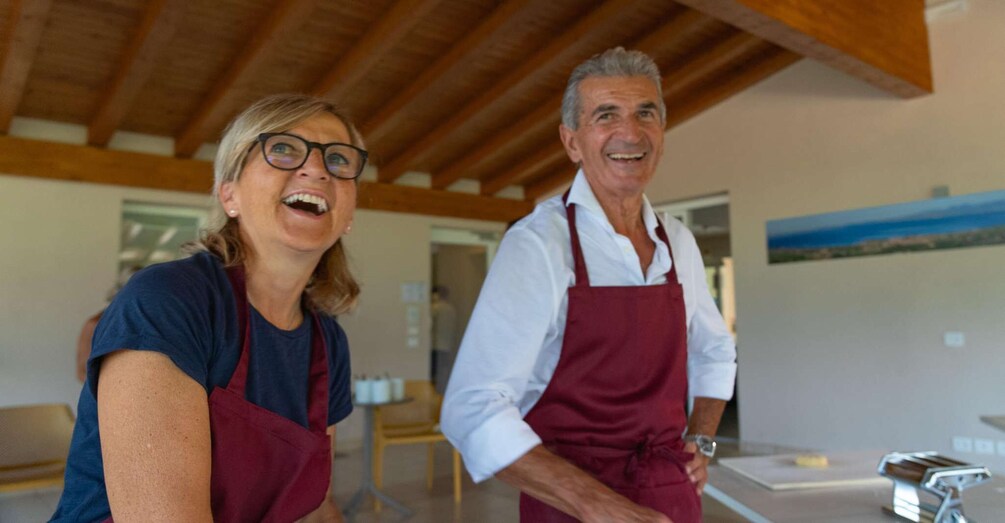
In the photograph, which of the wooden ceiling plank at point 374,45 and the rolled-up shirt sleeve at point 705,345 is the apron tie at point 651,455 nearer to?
the rolled-up shirt sleeve at point 705,345

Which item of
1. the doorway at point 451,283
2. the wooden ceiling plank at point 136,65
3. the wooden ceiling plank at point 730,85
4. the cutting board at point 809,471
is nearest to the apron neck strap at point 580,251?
the cutting board at point 809,471

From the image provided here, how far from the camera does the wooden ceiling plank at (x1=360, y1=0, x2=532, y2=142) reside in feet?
16.1

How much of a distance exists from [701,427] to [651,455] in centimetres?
28

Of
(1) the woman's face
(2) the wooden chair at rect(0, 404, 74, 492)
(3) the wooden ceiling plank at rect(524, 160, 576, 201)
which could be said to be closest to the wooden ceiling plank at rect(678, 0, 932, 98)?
(1) the woman's face

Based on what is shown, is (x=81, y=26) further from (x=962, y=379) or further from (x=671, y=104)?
(x=962, y=379)

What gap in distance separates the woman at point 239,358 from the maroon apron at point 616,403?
1.39 feet

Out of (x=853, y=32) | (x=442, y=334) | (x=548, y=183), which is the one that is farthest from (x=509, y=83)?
(x=442, y=334)

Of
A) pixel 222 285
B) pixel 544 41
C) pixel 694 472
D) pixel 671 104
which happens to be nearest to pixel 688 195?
pixel 671 104

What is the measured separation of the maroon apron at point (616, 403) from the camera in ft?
4.05

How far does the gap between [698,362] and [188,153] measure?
19.3 ft

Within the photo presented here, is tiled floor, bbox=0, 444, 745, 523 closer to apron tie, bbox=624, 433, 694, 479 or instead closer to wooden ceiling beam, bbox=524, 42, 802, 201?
apron tie, bbox=624, 433, 694, 479

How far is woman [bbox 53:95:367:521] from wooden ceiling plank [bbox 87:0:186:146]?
362 cm

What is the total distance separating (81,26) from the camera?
4578mm

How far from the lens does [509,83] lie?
5.89 m
